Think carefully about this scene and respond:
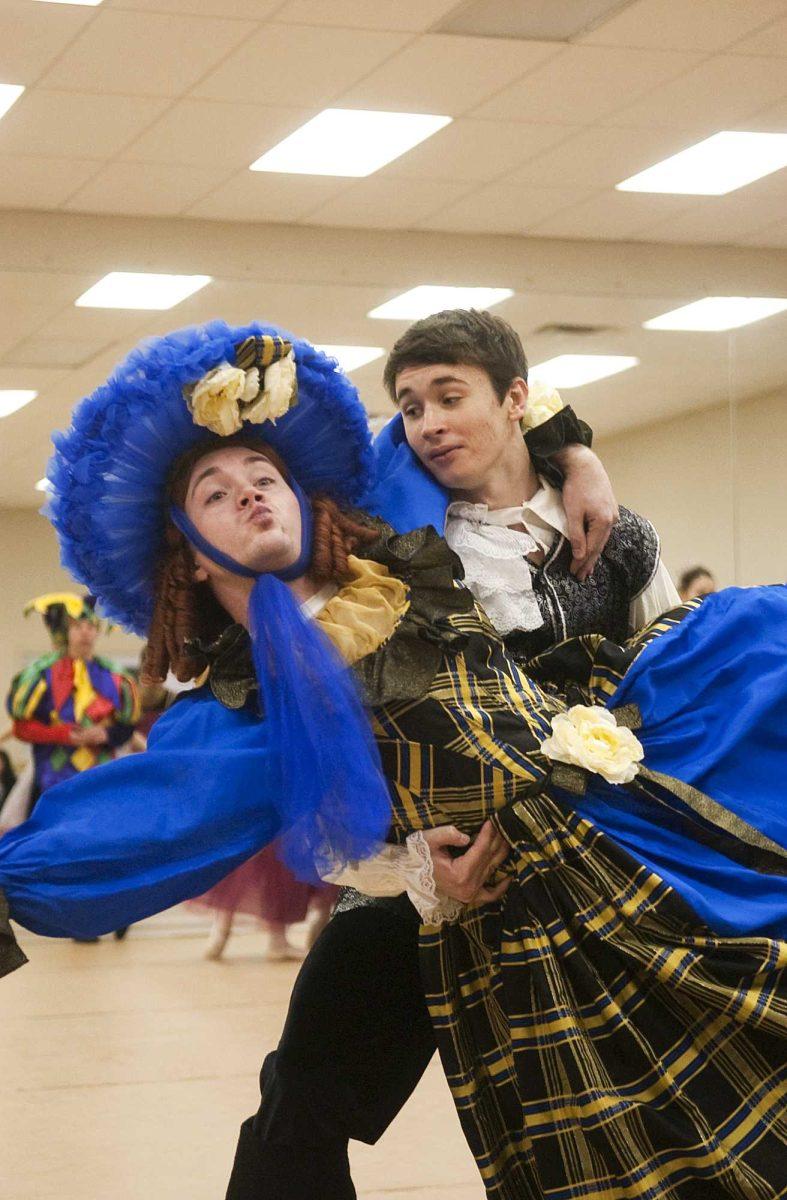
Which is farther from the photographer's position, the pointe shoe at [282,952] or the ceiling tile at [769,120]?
the pointe shoe at [282,952]

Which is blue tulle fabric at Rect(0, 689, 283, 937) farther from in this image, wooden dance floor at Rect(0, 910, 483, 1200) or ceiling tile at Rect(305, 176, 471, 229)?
ceiling tile at Rect(305, 176, 471, 229)

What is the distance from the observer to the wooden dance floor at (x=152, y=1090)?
364 cm

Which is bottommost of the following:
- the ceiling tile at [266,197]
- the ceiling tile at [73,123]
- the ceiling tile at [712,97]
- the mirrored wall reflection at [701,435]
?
the mirrored wall reflection at [701,435]

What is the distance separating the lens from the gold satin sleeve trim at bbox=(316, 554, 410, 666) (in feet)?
6.79

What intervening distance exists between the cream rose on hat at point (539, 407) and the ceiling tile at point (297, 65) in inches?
136

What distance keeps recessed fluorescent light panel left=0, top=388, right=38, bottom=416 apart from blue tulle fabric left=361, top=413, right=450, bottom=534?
9.30m

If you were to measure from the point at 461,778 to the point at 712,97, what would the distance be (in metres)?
5.07

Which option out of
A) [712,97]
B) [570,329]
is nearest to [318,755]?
[712,97]

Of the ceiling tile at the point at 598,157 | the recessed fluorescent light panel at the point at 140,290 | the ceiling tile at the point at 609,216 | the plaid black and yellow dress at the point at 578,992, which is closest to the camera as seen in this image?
the plaid black and yellow dress at the point at 578,992

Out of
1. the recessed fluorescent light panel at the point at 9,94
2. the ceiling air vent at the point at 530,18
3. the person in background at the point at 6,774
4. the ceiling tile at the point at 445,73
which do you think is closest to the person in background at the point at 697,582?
the ceiling tile at the point at 445,73

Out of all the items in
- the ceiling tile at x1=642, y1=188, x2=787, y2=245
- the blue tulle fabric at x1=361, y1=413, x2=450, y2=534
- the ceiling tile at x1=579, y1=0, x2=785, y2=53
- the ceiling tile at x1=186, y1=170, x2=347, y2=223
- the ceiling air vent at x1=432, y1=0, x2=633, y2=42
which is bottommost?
the blue tulle fabric at x1=361, y1=413, x2=450, y2=534

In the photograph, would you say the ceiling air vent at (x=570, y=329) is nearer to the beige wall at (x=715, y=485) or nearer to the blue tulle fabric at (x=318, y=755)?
the beige wall at (x=715, y=485)

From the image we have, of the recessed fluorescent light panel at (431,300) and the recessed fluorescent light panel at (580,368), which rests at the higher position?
the recessed fluorescent light panel at (431,300)

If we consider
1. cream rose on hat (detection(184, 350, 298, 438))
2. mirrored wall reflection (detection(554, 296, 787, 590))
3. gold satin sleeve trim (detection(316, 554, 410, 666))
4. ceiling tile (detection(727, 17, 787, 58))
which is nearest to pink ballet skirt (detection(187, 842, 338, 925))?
gold satin sleeve trim (detection(316, 554, 410, 666))
